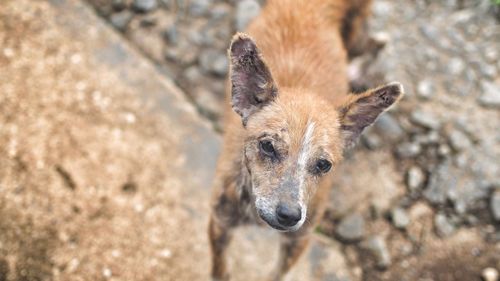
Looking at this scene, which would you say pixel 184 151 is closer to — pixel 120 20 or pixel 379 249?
pixel 120 20

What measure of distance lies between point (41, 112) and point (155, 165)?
1.33 meters

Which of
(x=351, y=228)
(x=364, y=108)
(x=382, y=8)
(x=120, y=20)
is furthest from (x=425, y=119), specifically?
(x=120, y=20)

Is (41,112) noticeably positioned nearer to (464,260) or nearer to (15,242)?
(15,242)

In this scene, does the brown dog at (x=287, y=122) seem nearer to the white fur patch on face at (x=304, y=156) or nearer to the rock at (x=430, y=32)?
the white fur patch on face at (x=304, y=156)

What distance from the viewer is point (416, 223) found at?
5410mm

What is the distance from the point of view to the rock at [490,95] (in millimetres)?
5949

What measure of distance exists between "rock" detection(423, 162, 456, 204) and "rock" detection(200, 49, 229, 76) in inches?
106

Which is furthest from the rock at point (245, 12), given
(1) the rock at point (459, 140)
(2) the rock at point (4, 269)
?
(2) the rock at point (4, 269)

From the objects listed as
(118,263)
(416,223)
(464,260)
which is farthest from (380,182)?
(118,263)

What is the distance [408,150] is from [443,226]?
94 centimetres

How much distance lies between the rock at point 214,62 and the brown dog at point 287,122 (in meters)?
Answer: 1.00

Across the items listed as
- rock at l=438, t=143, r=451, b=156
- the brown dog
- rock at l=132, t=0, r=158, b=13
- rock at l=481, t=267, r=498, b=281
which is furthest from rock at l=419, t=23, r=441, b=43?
rock at l=132, t=0, r=158, b=13

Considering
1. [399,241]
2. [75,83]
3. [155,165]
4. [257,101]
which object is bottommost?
[399,241]

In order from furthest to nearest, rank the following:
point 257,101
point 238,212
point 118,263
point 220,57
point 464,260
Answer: point 220,57, point 464,260, point 118,263, point 238,212, point 257,101
